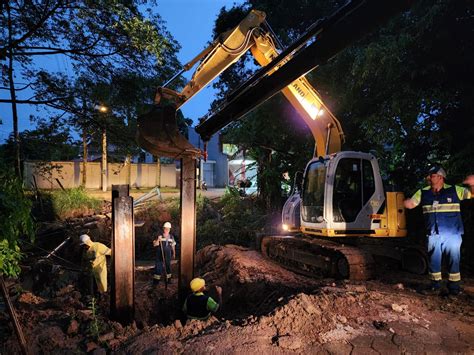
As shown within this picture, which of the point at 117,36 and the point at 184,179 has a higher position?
the point at 117,36

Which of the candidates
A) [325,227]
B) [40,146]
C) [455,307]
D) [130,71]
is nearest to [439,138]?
[325,227]

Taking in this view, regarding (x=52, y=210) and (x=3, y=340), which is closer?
(x=3, y=340)

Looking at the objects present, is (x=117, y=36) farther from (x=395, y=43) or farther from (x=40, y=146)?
(x=395, y=43)

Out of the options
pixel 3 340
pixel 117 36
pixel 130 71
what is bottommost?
pixel 3 340

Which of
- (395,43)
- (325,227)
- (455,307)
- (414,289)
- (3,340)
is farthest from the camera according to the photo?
(395,43)

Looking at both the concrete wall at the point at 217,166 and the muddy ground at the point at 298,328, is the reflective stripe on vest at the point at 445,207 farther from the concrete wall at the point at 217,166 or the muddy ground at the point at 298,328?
the concrete wall at the point at 217,166

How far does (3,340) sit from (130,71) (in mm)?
5015

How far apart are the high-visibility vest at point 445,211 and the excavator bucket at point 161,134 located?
12.5 feet

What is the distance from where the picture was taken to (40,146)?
320 inches

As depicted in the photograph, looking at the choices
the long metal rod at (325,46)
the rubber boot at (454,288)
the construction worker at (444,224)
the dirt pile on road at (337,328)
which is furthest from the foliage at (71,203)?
the rubber boot at (454,288)

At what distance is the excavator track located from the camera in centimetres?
665

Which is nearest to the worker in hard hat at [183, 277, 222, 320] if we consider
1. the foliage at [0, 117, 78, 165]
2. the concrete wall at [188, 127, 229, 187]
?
the foliage at [0, 117, 78, 165]

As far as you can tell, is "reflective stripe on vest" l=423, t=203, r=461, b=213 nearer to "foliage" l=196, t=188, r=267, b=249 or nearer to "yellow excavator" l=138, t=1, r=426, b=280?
"yellow excavator" l=138, t=1, r=426, b=280

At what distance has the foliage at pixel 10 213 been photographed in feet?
11.8
